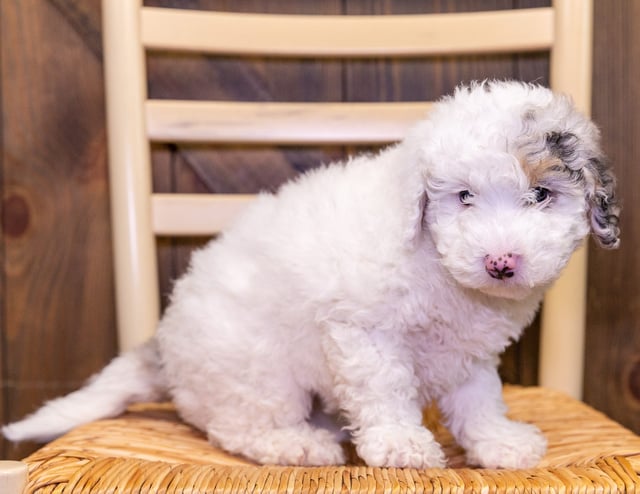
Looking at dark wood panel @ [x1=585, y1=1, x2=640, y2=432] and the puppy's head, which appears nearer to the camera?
the puppy's head

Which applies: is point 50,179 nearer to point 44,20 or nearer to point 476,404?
point 44,20

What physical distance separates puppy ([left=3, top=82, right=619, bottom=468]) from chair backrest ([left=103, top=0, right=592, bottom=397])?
0.16 metres

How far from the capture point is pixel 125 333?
3.82 feet

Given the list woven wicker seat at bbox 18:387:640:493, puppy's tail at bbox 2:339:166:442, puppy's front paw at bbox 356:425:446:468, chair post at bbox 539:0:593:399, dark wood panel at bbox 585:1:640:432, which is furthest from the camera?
dark wood panel at bbox 585:1:640:432

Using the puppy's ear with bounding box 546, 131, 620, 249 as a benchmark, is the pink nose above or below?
below

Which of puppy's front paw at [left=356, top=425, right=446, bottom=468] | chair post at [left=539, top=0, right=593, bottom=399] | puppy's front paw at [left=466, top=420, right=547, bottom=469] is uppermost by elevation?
chair post at [left=539, top=0, right=593, bottom=399]

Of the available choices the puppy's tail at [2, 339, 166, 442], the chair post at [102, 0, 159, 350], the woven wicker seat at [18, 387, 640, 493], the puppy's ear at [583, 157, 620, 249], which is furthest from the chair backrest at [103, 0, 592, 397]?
the puppy's ear at [583, 157, 620, 249]

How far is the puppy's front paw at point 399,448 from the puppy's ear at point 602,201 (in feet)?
0.92

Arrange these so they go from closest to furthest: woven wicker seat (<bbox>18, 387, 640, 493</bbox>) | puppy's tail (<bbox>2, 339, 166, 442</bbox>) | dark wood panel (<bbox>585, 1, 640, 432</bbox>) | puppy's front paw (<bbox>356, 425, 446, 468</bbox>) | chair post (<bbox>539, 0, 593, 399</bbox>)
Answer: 1. woven wicker seat (<bbox>18, 387, 640, 493</bbox>)
2. puppy's front paw (<bbox>356, 425, 446, 468</bbox>)
3. puppy's tail (<bbox>2, 339, 166, 442</bbox>)
4. chair post (<bbox>539, 0, 593, 399</bbox>)
5. dark wood panel (<bbox>585, 1, 640, 432</bbox>)

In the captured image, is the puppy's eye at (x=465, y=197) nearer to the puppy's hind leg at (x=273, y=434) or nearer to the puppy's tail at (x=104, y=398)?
the puppy's hind leg at (x=273, y=434)

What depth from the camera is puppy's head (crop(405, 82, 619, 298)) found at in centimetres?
74

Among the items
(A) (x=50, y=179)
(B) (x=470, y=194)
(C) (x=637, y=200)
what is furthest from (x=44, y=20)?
(C) (x=637, y=200)

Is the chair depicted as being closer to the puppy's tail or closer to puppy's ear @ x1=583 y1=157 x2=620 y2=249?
the puppy's tail

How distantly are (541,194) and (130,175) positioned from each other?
0.62 metres
